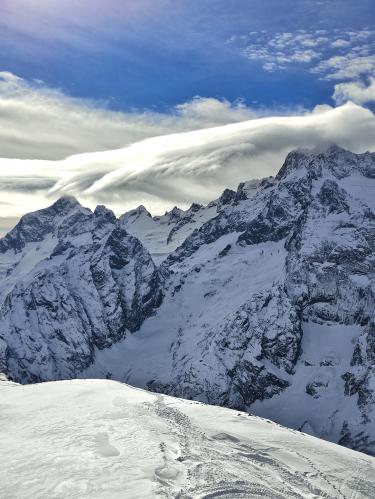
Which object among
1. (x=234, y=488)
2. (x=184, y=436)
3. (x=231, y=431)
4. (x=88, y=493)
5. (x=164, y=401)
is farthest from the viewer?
(x=164, y=401)

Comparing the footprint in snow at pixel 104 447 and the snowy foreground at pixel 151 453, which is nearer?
the snowy foreground at pixel 151 453

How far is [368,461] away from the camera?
88.2 metres

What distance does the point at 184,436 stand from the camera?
79125 millimetres

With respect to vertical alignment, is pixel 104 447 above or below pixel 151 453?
above

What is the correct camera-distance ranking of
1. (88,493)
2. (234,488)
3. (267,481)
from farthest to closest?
(267,481), (234,488), (88,493)

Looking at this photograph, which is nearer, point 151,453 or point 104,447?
point 151,453

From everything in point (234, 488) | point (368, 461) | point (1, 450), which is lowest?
point (368, 461)

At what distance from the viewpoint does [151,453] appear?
64812 millimetres

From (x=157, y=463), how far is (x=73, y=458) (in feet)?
29.3

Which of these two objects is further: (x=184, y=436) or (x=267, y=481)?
(x=184, y=436)

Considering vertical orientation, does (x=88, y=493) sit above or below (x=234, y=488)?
above

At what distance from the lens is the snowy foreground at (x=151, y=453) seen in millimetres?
54469

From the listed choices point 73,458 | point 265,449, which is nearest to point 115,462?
point 73,458

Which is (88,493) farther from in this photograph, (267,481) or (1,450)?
(267,481)
